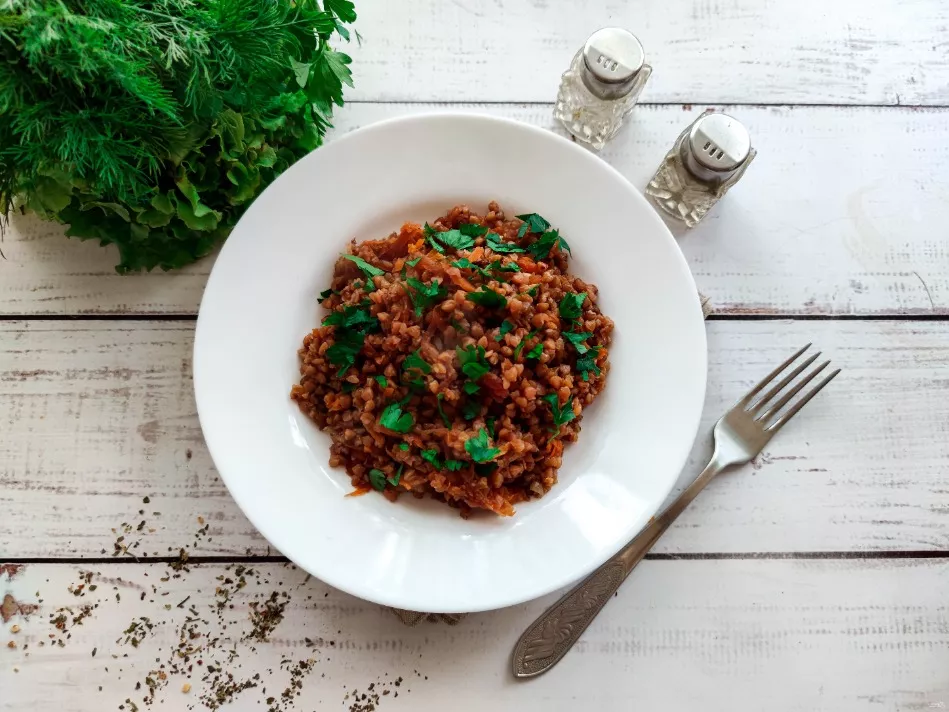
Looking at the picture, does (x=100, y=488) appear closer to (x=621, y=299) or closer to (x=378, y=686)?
(x=378, y=686)

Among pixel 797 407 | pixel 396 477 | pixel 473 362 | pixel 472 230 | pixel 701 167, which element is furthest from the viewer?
pixel 797 407

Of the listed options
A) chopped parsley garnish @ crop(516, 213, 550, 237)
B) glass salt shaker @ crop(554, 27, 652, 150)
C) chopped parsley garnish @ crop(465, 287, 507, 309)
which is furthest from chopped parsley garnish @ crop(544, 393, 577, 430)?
glass salt shaker @ crop(554, 27, 652, 150)

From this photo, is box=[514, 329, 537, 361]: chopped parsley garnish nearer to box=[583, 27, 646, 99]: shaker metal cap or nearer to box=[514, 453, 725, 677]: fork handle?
box=[514, 453, 725, 677]: fork handle

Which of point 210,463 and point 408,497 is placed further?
point 210,463

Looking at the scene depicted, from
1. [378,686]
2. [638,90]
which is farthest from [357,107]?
[378,686]

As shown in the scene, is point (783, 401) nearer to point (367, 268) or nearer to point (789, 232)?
point (789, 232)

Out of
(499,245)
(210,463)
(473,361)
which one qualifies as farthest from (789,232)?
(210,463)
